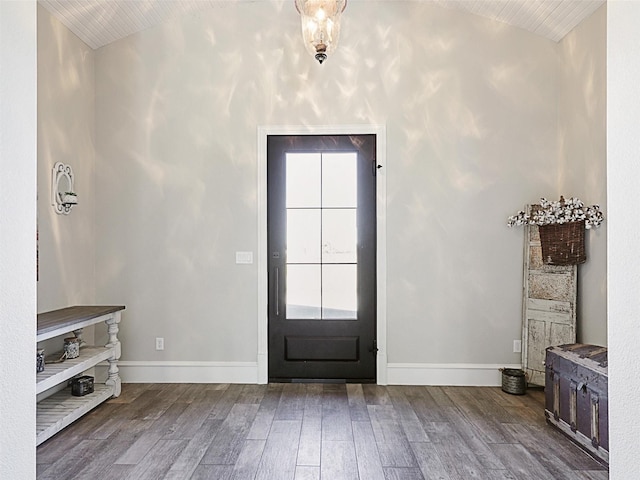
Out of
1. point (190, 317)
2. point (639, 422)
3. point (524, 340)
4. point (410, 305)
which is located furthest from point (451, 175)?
point (639, 422)

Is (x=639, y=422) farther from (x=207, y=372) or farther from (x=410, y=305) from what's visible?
(x=207, y=372)

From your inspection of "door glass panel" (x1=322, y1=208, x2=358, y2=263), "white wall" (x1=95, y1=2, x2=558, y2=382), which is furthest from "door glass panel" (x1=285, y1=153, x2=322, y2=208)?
"white wall" (x1=95, y1=2, x2=558, y2=382)

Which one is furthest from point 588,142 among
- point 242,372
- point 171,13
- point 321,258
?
point 171,13

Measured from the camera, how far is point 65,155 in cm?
408

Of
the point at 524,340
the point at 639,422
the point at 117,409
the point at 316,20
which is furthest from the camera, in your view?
the point at 524,340

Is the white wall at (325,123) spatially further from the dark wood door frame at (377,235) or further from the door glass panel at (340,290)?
the door glass panel at (340,290)

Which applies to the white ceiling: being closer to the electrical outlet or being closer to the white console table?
the white console table

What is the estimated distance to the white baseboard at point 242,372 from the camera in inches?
174

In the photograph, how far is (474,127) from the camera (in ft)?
14.5

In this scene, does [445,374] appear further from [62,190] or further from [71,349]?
[62,190]

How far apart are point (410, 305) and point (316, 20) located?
250 cm

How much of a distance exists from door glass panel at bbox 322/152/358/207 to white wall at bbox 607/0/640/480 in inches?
126

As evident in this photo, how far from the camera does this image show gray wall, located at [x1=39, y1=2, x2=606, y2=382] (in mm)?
4406

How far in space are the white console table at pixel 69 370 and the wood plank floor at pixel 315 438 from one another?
0.08 m
